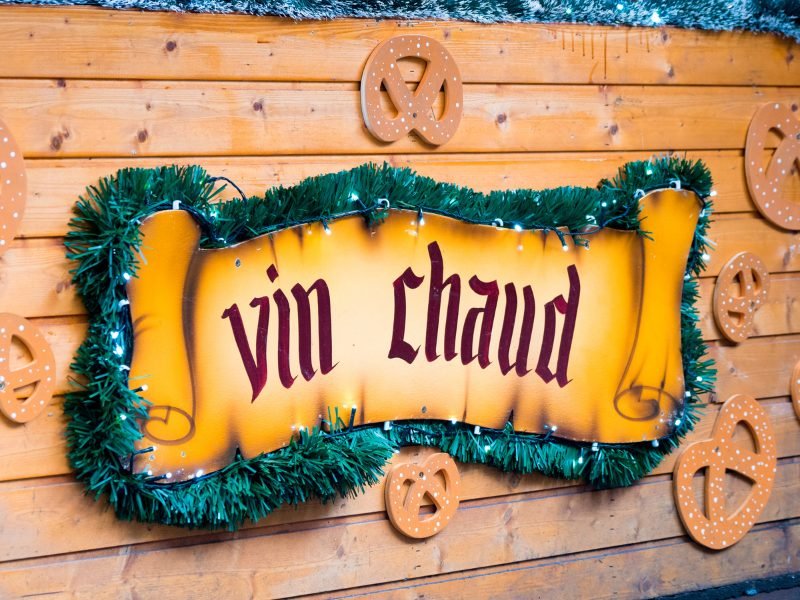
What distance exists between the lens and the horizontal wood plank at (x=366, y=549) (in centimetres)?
168

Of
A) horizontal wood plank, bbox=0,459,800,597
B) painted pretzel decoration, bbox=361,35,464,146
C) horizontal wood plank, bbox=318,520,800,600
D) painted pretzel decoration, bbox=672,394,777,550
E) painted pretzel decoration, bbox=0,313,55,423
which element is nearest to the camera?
painted pretzel decoration, bbox=0,313,55,423

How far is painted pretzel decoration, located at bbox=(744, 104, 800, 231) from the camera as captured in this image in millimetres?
2217

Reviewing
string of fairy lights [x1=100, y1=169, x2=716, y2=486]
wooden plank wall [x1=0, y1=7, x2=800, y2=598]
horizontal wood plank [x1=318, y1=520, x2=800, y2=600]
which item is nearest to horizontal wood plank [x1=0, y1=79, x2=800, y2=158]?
wooden plank wall [x1=0, y1=7, x2=800, y2=598]

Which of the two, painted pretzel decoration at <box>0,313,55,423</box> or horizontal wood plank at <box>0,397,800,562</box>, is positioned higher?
painted pretzel decoration at <box>0,313,55,423</box>

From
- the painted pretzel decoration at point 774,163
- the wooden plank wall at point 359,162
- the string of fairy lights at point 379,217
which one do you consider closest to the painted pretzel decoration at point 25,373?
the wooden plank wall at point 359,162

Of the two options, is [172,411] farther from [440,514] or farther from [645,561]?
[645,561]

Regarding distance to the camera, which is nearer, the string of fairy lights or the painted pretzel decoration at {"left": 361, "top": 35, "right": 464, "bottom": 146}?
the string of fairy lights

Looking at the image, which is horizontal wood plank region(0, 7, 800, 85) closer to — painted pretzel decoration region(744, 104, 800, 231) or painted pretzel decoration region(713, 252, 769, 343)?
painted pretzel decoration region(744, 104, 800, 231)

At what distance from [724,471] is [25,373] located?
156 centimetres

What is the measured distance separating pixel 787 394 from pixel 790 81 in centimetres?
76

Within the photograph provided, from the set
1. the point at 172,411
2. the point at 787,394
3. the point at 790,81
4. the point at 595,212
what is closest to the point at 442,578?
the point at 172,411

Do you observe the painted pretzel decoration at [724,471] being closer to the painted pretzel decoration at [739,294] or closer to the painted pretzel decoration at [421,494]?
the painted pretzel decoration at [739,294]

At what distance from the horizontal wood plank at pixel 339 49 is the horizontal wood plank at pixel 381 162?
0.51 feet

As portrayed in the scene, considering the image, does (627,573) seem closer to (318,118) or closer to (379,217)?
(379,217)
